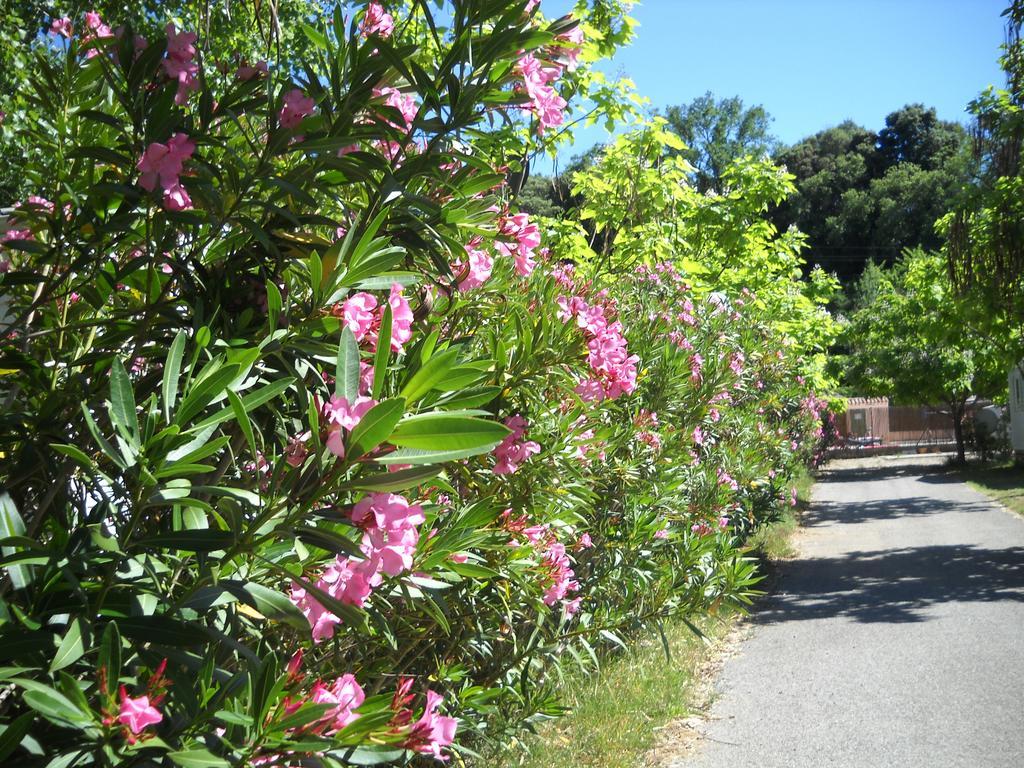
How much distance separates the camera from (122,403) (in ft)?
4.61

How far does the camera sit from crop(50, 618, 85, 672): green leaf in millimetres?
1282

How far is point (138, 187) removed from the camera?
76.9 inches

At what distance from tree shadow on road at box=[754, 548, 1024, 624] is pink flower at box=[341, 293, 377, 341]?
802 cm

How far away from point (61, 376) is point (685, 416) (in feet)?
13.3

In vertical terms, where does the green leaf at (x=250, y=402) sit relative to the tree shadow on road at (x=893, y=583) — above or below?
above

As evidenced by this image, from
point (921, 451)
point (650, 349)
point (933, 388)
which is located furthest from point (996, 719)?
point (921, 451)

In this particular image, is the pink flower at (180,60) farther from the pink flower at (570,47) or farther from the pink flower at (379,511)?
the pink flower at (379,511)

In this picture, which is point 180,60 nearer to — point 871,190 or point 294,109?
point 294,109


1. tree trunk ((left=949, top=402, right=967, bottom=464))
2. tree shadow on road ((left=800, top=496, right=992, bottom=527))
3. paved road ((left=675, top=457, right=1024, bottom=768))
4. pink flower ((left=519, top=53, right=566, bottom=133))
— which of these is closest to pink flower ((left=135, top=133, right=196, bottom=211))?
pink flower ((left=519, top=53, right=566, bottom=133))

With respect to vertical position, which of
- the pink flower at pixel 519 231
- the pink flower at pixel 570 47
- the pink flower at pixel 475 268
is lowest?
the pink flower at pixel 475 268

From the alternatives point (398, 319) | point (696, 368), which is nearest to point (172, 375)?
point (398, 319)

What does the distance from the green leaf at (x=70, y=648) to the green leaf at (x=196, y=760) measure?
0.68 ft

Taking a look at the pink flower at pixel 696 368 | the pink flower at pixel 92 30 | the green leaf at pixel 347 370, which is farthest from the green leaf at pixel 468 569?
the pink flower at pixel 696 368

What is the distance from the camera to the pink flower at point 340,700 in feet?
4.71
